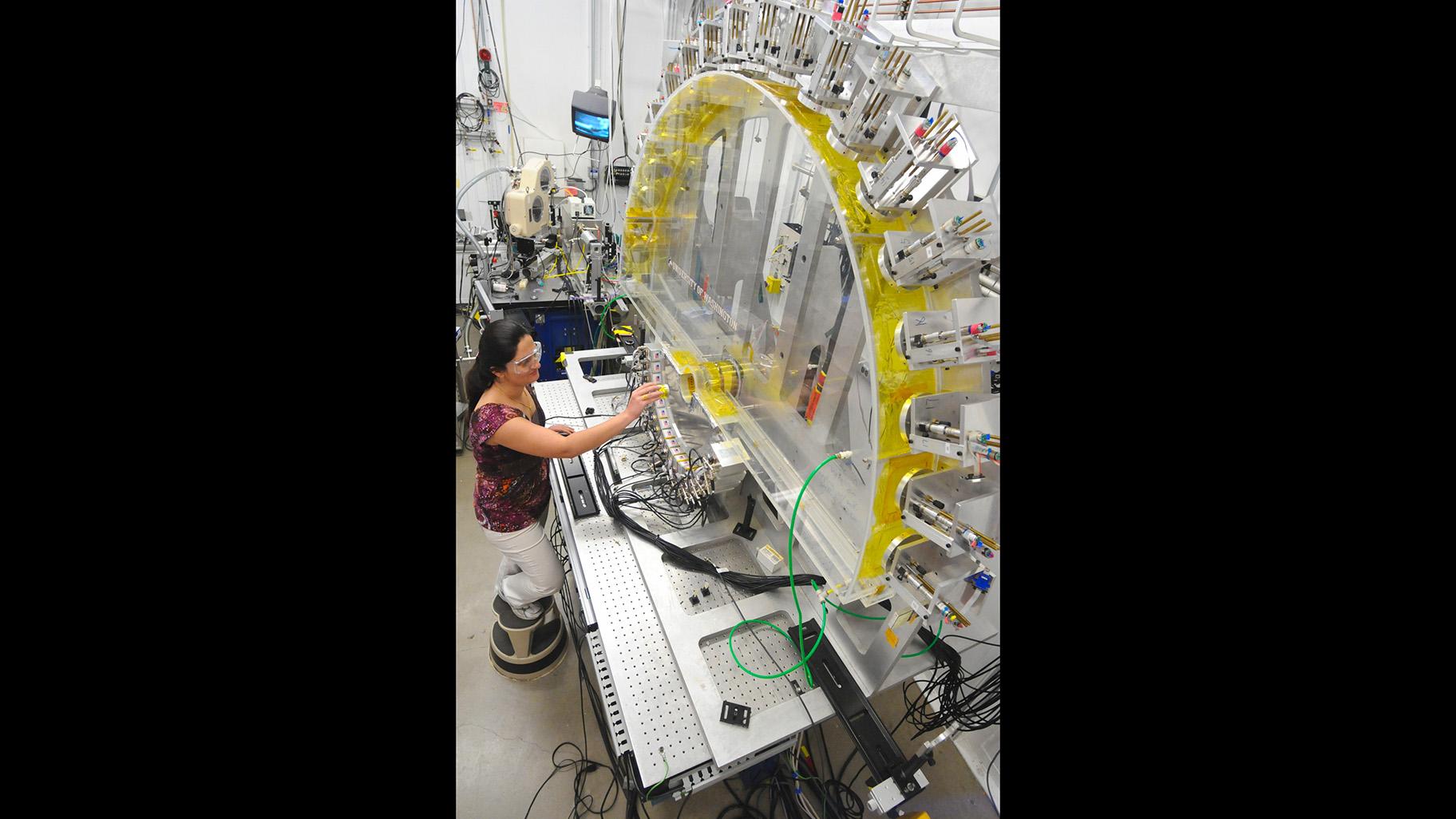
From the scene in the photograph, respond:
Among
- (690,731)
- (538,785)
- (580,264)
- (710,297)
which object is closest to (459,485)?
(580,264)

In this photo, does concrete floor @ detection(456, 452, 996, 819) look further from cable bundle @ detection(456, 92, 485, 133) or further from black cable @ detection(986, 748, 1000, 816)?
cable bundle @ detection(456, 92, 485, 133)

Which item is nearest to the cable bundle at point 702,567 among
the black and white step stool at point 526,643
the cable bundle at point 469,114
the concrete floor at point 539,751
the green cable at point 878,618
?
the green cable at point 878,618

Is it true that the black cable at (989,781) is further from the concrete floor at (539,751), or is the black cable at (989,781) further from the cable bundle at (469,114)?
the cable bundle at (469,114)

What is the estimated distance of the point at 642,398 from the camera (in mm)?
2125

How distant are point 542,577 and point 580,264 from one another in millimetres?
3194

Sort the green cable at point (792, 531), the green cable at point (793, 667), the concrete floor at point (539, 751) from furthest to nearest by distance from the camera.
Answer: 1. the concrete floor at point (539, 751)
2. the green cable at point (793, 667)
3. the green cable at point (792, 531)

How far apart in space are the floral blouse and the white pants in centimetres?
5

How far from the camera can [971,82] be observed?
1.24m

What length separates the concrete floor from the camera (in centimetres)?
224

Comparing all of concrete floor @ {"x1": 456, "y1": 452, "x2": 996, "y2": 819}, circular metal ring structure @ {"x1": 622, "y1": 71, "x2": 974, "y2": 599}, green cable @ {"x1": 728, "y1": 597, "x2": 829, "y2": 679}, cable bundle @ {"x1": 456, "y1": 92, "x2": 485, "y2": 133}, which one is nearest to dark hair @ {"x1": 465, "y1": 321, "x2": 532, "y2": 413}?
circular metal ring structure @ {"x1": 622, "y1": 71, "x2": 974, "y2": 599}

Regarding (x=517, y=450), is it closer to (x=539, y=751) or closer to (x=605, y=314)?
(x=539, y=751)

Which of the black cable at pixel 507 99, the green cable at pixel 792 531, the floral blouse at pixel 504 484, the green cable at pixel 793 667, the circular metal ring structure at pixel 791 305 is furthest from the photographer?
the black cable at pixel 507 99

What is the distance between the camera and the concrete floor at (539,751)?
2240 millimetres

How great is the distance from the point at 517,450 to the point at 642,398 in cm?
50
